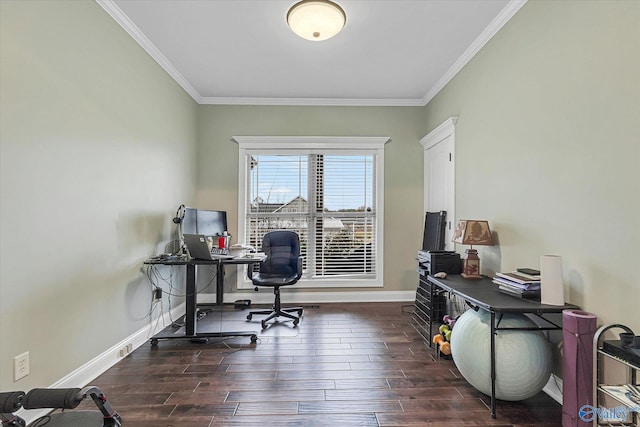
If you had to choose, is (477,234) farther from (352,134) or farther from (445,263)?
(352,134)

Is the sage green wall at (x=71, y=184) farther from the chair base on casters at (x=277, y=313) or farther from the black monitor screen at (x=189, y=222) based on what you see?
the chair base on casters at (x=277, y=313)

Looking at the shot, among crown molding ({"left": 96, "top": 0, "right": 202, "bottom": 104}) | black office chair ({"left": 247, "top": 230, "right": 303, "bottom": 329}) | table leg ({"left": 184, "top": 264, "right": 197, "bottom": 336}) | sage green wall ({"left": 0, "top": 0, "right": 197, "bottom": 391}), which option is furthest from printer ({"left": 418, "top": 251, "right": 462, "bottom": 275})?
crown molding ({"left": 96, "top": 0, "right": 202, "bottom": 104})

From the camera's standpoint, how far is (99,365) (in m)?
2.37

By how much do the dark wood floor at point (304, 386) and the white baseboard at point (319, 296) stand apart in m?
1.13

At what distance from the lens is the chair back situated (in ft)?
12.3

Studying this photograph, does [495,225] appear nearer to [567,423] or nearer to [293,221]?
[567,423]

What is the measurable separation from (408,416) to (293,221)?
9.62 feet

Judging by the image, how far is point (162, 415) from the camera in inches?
74.9

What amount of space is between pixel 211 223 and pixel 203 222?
7.5 inches

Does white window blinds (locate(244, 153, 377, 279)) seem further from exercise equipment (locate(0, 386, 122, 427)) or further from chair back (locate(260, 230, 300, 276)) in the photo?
exercise equipment (locate(0, 386, 122, 427))

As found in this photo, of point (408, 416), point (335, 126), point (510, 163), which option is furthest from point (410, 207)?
point (408, 416)

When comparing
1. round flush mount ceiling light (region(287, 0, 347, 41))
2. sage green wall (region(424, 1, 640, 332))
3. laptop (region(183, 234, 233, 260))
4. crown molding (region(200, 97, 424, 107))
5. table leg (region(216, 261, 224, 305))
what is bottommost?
table leg (region(216, 261, 224, 305))

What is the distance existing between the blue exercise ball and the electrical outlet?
2648 mm

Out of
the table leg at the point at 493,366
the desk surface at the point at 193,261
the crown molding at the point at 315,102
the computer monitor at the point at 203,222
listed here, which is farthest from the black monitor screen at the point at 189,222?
the table leg at the point at 493,366
